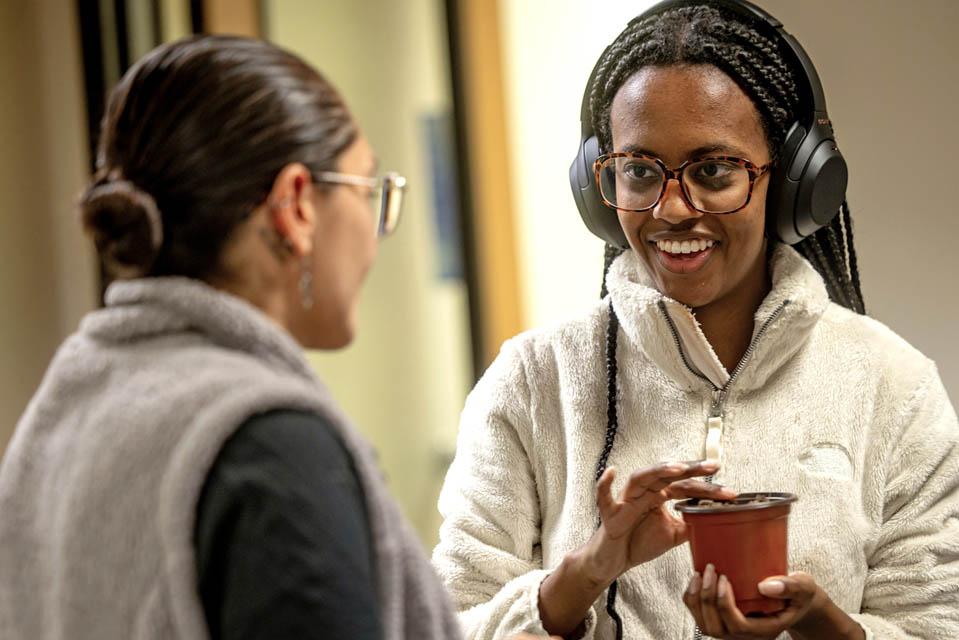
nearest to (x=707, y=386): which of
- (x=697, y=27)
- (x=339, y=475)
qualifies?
(x=697, y=27)

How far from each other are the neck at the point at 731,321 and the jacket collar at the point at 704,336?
1.5 inches

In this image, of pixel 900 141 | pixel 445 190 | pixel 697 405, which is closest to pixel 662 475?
pixel 697 405

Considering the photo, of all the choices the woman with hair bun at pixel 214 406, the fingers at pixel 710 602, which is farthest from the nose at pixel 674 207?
the woman with hair bun at pixel 214 406

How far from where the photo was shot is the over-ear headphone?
159 centimetres

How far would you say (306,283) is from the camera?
3.41 ft

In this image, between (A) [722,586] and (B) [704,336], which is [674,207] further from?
(A) [722,586]

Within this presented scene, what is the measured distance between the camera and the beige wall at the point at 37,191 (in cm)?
318

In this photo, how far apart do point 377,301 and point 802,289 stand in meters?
2.10

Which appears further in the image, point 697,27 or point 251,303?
point 697,27

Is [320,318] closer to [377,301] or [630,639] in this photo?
[630,639]

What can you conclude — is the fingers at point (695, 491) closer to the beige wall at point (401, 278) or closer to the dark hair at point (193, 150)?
the dark hair at point (193, 150)

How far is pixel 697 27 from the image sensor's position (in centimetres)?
162

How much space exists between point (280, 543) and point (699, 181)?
90 centimetres

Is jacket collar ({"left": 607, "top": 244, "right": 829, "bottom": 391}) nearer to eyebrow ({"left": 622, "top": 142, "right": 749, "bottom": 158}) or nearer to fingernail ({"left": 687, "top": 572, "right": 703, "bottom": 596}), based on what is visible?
eyebrow ({"left": 622, "top": 142, "right": 749, "bottom": 158})
